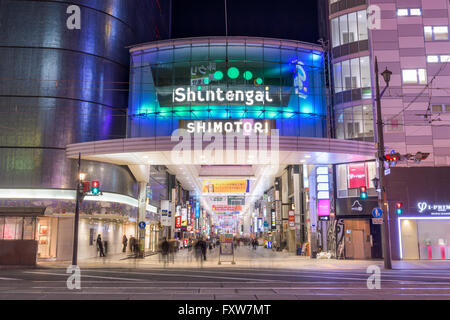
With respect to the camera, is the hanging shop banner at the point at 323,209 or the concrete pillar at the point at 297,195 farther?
the concrete pillar at the point at 297,195

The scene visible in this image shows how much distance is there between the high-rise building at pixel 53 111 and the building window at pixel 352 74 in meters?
21.2

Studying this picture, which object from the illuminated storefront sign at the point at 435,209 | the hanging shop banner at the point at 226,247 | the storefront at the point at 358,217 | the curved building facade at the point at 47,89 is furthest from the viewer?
the storefront at the point at 358,217

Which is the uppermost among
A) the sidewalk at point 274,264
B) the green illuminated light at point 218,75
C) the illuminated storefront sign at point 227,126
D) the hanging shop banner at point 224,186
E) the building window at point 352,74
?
the green illuminated light at point 218,75

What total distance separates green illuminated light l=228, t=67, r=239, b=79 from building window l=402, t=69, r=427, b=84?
15702 mm

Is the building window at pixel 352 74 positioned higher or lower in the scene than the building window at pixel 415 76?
higher

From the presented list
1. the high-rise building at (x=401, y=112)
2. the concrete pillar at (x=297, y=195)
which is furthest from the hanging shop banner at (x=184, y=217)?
the high-rise building at (x=401, y=112)

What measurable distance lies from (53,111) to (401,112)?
29.3m

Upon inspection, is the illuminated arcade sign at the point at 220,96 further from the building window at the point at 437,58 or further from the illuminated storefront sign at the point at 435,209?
the illuminated storefront sign at the point at 435,209

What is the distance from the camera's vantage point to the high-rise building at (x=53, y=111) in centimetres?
3559

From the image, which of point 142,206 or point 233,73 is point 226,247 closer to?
point 142,206

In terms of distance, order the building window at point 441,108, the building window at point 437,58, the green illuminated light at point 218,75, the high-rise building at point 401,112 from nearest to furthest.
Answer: the high-rise building at point 401,112, the building window at point 441,108, the building window at point 437,58, the green illuminated light at point 218,75

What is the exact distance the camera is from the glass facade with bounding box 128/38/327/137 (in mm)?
43781
